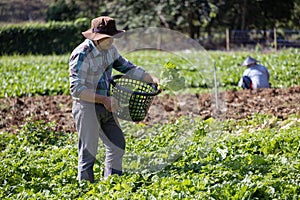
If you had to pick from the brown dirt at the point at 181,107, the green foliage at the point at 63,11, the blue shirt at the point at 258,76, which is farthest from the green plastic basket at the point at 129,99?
the green foliage at the point at 63,11

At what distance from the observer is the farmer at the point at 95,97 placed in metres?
5.50

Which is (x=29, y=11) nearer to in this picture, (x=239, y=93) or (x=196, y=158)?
(x=239, y=93)

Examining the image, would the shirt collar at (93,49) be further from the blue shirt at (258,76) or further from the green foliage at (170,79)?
the blue shirt at (258,76)

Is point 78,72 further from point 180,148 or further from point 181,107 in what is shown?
point 181,107

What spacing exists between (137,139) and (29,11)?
34762 mm

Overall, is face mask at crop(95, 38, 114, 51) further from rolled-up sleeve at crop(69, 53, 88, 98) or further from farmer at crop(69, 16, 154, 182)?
rolled-up sleeve at crop(69, 53, 88, 98)

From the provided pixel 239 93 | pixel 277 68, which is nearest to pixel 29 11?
pixel 277 68

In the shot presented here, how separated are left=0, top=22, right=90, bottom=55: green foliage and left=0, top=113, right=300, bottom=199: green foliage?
20424mm

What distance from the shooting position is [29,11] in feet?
134

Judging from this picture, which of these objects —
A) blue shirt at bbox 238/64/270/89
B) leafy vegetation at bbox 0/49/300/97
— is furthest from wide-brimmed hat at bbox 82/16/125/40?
blue shirt at bbox 238/64/270/89

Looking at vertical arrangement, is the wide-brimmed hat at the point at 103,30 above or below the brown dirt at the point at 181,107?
above

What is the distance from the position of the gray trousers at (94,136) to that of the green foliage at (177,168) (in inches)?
7.7

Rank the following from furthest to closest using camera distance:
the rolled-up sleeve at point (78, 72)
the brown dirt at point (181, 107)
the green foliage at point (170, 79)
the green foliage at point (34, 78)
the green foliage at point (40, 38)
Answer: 1. the green foliage at point (40, 38)
2. the green foliage at point (34, 78)
3. the brown dirt at point (181, 107)
4. the green foliage at point (170, 79)
5. the rolled-up sleeve at point (78, 72)

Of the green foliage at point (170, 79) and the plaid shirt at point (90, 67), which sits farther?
the green foliage at point (170, 79)
